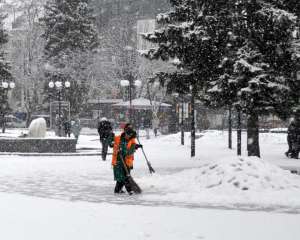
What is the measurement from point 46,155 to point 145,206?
1550 cm

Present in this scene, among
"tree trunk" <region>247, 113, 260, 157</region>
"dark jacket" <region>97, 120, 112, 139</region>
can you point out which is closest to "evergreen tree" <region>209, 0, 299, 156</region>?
"tree trunk" <region>247, 113, 260, 157</region>

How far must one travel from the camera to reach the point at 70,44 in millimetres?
65500

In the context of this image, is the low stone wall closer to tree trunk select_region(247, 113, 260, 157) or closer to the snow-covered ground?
the snow-covered ground

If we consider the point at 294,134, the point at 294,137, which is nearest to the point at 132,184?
the point at 294,134

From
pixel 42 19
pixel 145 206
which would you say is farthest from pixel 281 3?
pixel 42 19

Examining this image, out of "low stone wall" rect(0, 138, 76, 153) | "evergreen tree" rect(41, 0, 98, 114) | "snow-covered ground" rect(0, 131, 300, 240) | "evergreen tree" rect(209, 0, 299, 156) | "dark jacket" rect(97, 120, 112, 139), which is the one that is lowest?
"snow-covered ground" rect(0, 131, 300, 240)

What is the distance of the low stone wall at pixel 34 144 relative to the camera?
28.3m

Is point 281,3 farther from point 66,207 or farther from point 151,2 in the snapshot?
point 151,2

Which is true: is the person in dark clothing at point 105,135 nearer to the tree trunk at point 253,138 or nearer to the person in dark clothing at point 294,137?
the tree trunk at point 253,138

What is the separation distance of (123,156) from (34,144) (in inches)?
568

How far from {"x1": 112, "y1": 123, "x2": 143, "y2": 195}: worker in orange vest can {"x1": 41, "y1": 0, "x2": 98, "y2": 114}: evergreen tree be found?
1962 inches

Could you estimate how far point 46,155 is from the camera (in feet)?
89.5

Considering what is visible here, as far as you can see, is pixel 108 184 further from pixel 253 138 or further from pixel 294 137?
pixel 294 137

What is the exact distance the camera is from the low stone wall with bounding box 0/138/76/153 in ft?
92.8
